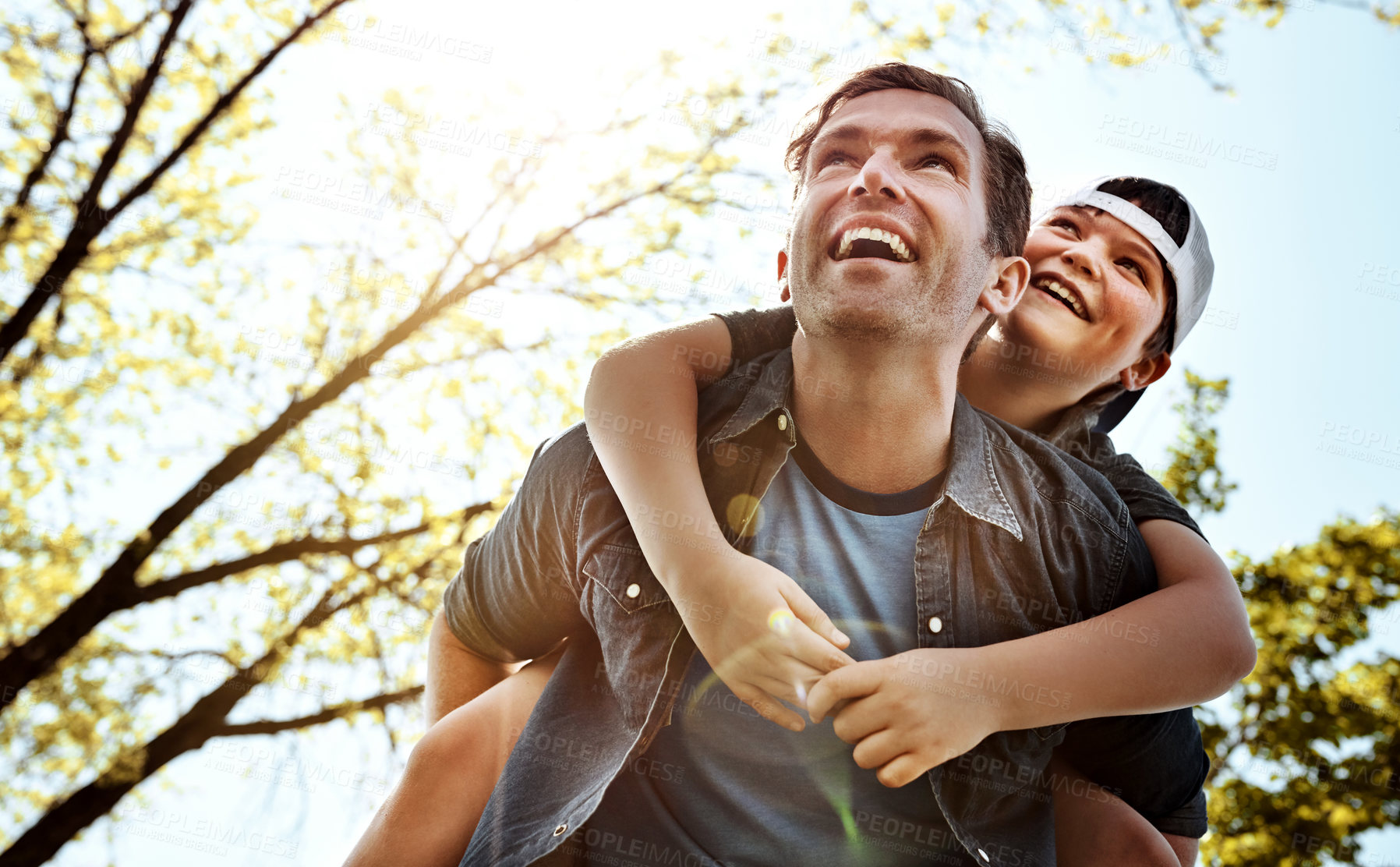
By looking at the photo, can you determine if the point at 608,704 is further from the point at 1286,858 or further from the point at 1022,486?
the point at 1286,858

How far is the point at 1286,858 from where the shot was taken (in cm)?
755

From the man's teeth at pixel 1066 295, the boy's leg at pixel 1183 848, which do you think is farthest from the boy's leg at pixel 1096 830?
the man's teeth at pixel 1066 295

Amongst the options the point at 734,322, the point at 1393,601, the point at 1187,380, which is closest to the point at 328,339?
the point at 734,322

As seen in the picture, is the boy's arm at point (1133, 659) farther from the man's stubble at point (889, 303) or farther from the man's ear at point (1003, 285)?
the man's ear at point (1003, 285)

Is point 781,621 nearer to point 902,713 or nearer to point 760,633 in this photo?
point 760,633

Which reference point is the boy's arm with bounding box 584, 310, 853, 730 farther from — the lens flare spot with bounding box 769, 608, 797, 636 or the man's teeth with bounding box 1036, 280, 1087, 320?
the man's teeth with bounding box 1036, 280, 1087, 320

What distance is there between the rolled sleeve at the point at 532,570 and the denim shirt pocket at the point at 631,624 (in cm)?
13

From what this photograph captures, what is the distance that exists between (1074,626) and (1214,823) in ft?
26.5

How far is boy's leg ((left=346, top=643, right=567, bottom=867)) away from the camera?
69.1 inches

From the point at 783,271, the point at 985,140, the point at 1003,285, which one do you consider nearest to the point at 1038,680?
the point at 1003,285

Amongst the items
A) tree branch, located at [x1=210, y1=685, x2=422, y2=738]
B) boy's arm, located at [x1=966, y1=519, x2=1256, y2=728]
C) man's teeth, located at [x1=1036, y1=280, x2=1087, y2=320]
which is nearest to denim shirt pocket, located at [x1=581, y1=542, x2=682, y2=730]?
boy's arm, located at [x1=966, y1=519, x2=1256, y2=728]

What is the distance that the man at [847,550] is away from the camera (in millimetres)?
1645

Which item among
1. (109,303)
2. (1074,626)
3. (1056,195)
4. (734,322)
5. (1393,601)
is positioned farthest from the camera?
(1393,601)

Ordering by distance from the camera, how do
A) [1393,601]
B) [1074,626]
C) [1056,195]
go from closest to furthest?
[1074,626] → [1056,195] → [1393,601]
